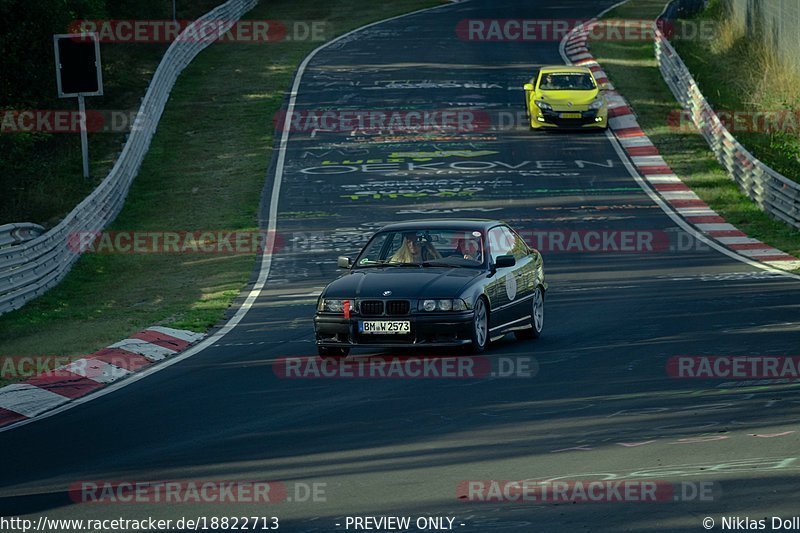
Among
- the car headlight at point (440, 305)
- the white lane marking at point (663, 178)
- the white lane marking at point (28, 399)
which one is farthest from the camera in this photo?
the white lane marking at point (663, 178)

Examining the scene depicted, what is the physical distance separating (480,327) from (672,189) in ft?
57.4

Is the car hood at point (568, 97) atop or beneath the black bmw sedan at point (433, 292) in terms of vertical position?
atop

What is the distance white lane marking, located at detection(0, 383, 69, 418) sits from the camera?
11672 mm

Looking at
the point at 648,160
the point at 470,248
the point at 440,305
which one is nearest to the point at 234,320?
the point at 470,248

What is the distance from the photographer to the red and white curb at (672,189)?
2332cm

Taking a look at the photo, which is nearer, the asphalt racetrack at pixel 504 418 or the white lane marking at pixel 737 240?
the asphalt racetrack at pixel 504 418

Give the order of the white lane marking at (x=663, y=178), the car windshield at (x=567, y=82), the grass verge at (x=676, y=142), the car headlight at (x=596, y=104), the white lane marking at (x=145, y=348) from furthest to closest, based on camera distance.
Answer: the car windshield at (x=567, y=82) < the car headlight at (x=596, y=104) < the white lane marking at (x=663, y=178) < the grass verge at (x=676, y=142) < the white lane marking at (x=145, y=348)

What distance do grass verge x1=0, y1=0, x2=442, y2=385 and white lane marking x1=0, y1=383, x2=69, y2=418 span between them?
22.2 inches

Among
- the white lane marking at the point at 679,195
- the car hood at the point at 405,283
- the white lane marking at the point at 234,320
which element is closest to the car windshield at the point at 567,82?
the white lane marking at the point at 679,195

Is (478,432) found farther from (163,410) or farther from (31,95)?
(31,95)

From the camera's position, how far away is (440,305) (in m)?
13.2

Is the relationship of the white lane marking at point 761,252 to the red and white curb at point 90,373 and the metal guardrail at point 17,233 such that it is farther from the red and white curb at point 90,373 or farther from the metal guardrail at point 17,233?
the metal guardrail at point 17,233

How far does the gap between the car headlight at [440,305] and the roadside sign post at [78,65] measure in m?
16.6

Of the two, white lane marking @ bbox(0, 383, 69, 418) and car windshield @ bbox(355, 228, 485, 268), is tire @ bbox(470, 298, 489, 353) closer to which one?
car windshield @ bbox(355, 228, 485, 268)
